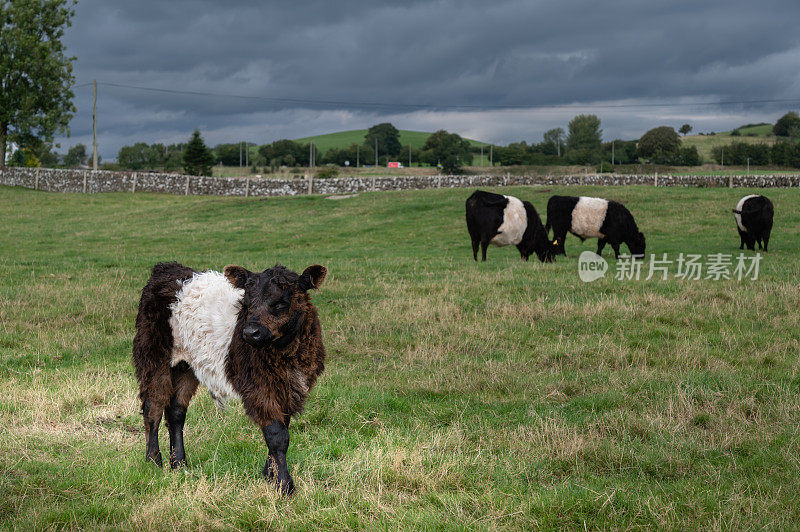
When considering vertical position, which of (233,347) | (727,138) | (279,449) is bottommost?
(279,449)

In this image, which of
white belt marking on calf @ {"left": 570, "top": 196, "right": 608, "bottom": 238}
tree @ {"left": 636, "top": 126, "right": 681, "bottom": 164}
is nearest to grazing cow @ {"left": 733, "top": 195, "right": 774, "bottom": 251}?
white belt marking on calf @ {"left": 570, "top": 196, "right": 608, "bottom": 238}

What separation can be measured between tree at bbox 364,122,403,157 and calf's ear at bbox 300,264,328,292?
472 feet

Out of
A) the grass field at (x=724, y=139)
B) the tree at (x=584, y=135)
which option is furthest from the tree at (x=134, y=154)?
the grass field at (x=724, y=139)

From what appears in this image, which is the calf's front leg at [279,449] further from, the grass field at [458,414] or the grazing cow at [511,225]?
the grazing cow at [511,225]

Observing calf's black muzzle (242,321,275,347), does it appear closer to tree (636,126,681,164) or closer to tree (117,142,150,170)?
tree (636,126,681,164)

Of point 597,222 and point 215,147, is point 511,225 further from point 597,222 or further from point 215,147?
point 215,147

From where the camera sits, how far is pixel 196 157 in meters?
71.2

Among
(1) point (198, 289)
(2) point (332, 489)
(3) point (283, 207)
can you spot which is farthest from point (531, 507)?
(3) point (283, 207)

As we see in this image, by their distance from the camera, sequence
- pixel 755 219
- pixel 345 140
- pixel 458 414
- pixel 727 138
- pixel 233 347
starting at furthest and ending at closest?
pixel 345 140, pixel 727 138, pixel 755 219, pixel 458 414, pixel 233 347

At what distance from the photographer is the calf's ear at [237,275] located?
4180 mm

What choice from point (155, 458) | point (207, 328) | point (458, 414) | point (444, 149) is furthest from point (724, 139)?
point (155, 458)

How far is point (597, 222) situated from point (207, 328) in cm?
1806

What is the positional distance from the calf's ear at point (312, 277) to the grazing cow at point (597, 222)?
1652cm

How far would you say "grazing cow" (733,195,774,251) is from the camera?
2130cm
